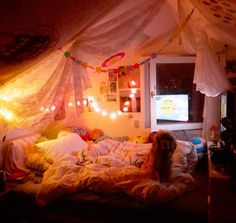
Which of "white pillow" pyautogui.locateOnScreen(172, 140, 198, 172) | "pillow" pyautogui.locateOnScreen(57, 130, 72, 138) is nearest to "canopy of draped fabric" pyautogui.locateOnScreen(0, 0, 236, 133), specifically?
→ "white pillow" pyautogui.locateOnScreen(172, 140, 198, 172)

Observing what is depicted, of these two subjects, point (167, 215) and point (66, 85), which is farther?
point (66, 85)

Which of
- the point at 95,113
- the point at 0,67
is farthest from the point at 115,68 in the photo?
the point at 0,67

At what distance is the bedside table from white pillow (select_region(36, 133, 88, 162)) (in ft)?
5.58

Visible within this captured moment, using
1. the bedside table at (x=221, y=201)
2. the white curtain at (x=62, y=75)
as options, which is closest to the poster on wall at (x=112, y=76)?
the white curtain at (x=62, y=75)

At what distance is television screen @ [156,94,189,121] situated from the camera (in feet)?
12.9

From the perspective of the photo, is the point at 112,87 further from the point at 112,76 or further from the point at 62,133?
the point at 62,133

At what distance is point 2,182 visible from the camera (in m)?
2.46

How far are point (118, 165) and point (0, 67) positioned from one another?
5.94ft

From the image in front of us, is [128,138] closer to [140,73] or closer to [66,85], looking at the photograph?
[140,73]

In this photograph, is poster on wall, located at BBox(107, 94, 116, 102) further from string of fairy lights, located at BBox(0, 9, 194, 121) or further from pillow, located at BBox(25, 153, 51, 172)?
pillow, located at BBox(25, 153, 51, 172)

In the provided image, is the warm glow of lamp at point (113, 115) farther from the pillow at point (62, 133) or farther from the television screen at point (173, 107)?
the pillow at point (62, 133)

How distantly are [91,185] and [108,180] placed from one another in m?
0.16

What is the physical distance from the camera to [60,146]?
10.1 feet

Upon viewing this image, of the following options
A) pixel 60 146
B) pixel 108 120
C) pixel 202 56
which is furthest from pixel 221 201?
pixel 108 120
